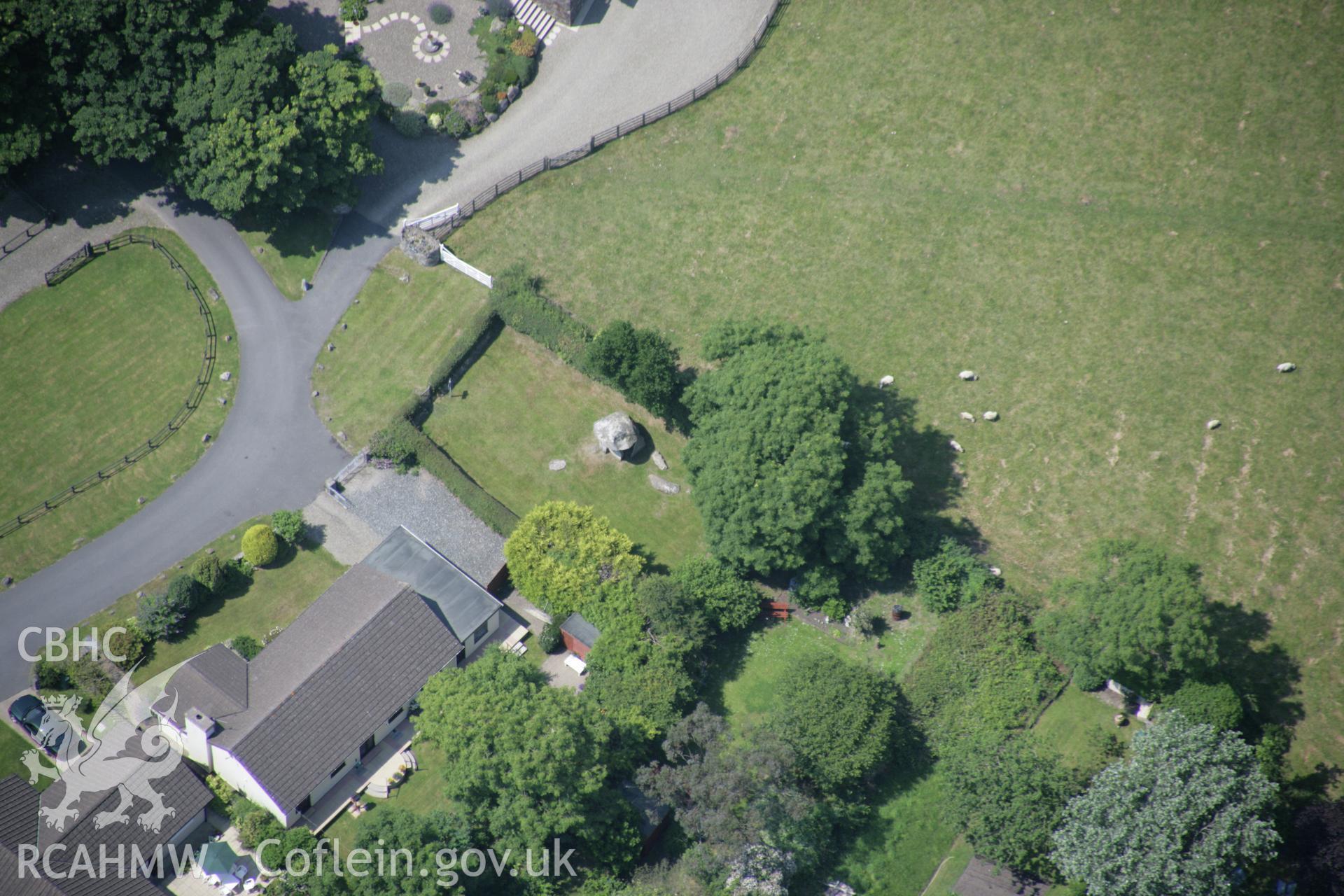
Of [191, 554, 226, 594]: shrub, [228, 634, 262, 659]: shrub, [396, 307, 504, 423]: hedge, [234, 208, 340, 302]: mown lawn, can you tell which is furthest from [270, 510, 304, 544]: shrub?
[234, 208, 340, 302]: mown lawn

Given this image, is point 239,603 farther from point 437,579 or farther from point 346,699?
point 437,579

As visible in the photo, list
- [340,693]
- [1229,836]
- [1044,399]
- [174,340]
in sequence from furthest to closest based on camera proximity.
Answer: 1. [174,340]
2. [1044,399]
3. [340,693]
4. [1229,836]

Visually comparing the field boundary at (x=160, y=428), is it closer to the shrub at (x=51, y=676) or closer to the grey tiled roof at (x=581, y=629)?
the shrub at (x=51, y=676)

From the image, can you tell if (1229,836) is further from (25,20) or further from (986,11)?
(25,20)

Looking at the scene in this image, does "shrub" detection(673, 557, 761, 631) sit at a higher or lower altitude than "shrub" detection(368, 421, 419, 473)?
lower

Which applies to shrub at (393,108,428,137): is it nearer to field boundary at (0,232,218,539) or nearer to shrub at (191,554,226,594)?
field boundary at (0,232,218,539)

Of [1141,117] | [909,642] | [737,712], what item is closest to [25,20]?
[737,712]
